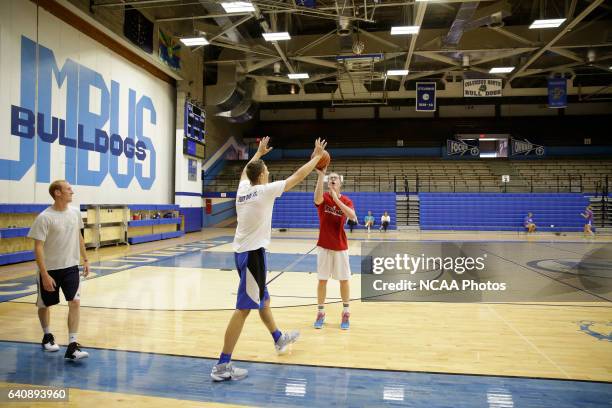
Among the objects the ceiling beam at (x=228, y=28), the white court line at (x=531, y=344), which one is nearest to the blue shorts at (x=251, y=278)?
the white court line at (x=531, y=344)

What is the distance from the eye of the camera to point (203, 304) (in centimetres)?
524

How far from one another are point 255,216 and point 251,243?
0.21 metres

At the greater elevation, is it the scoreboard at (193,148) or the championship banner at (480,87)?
the championship banner at (480,87)

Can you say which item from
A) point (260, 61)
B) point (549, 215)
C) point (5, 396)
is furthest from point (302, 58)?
point (5, 396)

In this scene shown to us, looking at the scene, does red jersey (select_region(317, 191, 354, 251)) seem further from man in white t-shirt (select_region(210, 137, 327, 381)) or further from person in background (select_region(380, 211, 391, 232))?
person in background (select_region(380, 211, 391, 232))

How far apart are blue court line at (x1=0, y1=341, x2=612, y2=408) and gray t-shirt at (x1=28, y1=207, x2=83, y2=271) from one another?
0.82 metres

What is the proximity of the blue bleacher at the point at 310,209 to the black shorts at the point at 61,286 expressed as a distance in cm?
1740

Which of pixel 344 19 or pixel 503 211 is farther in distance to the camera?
pixel 503 211

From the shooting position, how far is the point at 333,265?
4375mm

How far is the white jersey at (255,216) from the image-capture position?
307 cm

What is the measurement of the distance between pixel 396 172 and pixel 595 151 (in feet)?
46.0

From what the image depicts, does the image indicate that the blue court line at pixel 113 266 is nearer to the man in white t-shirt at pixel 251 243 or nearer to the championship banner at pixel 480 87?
the man in white t-shirt at pixel 251 243

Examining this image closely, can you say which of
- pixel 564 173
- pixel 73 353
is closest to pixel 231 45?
pixel 73 353

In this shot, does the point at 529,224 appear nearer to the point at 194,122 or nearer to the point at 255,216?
the point at 194,122
